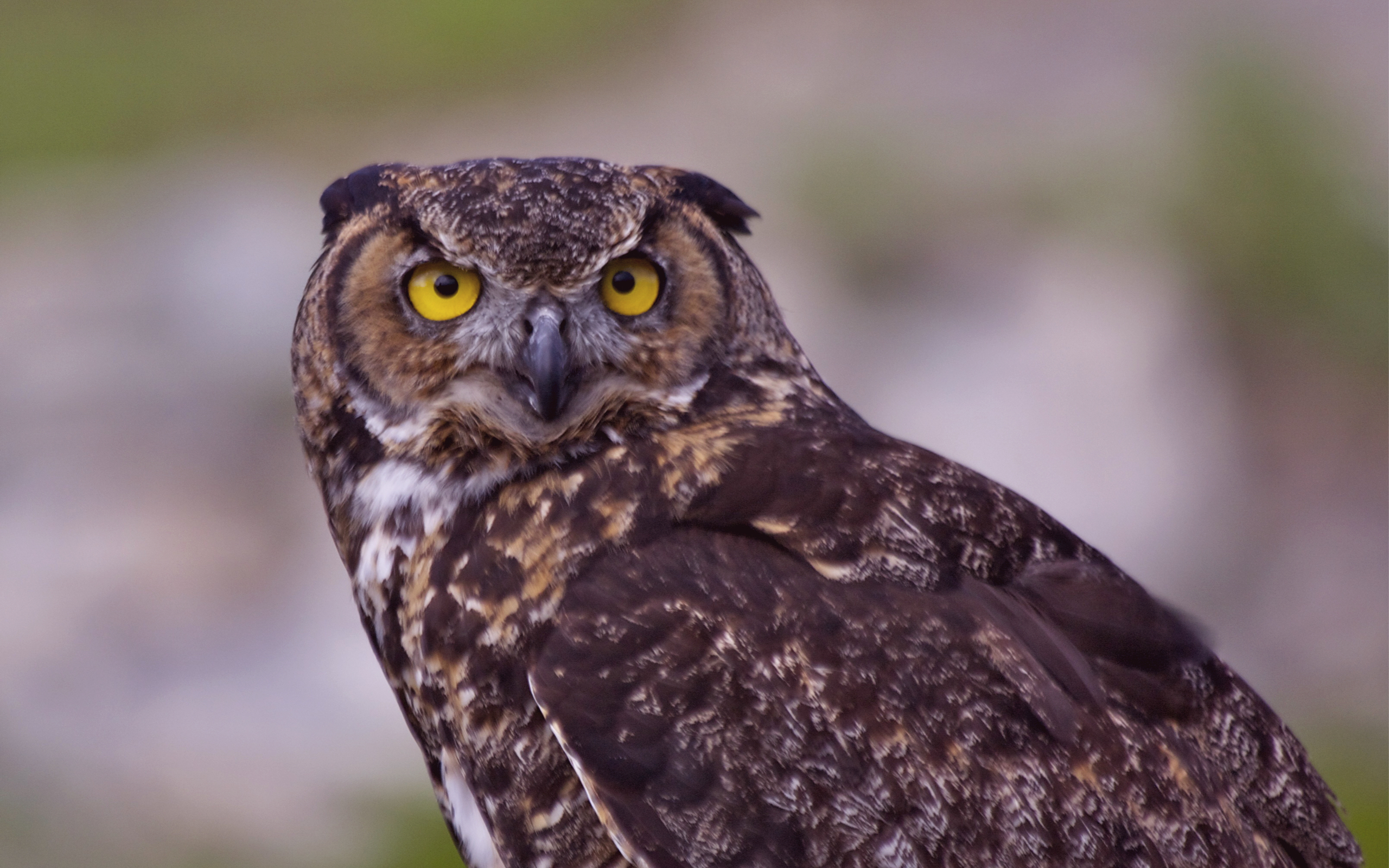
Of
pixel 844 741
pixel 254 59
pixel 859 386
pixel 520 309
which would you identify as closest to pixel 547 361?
pixel 520 309

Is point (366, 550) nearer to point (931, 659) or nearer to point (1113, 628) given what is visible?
point (931, 659)

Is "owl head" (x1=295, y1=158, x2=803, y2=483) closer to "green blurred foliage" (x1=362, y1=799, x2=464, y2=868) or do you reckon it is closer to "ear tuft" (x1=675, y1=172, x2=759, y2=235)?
"ear tuft" (x1=675, y1=172, x2=759, y2=235)

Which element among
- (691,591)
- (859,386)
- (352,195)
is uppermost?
(352,195)

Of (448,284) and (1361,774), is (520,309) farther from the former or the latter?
(1361,774)

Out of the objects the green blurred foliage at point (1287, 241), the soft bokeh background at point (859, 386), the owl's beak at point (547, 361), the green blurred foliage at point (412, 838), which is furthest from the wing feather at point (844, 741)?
the green blurred foliage at point (1287, 241)

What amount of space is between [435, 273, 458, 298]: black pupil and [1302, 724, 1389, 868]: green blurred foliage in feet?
18.0

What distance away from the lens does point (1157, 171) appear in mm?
8258

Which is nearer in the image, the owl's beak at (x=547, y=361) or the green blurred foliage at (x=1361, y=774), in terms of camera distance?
the owl's beak at (x=547, y=361)

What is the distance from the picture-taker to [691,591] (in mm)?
2111

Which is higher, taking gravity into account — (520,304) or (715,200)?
(715,200)

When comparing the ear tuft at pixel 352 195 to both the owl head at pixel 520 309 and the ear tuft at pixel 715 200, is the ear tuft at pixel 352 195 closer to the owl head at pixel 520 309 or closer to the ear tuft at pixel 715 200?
the owl head at pixel 520 309

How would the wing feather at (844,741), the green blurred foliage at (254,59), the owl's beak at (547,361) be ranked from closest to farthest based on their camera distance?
the wing feather at (844,741), the owl's beak at (547,361), the green blurred foliage at (254,59)

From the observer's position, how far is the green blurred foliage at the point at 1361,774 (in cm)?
674

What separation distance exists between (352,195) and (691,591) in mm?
963
